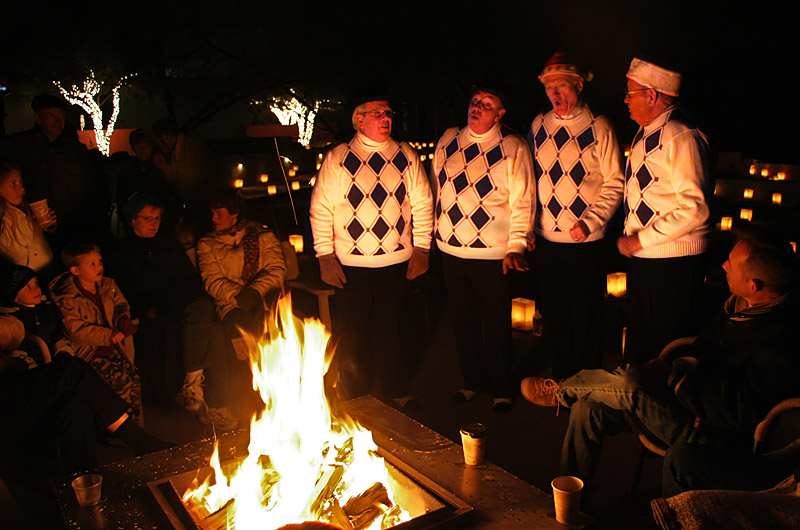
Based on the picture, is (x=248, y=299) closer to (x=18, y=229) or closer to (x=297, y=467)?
(x=18, y=229)

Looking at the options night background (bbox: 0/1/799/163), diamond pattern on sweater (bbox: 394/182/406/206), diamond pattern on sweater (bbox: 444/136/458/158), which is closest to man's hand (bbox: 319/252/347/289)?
diamond pattern on sweater (bbox: 394/182/406/206)

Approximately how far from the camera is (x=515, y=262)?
4.36 m

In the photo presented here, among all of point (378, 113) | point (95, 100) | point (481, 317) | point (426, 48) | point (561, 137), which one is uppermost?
point (426, 48)

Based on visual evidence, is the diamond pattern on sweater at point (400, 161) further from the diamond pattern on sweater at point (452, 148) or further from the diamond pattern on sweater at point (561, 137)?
the diamond pattern on sweater at point (561, 137)

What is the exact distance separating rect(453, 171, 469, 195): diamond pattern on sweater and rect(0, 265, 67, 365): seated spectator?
8.09 ft

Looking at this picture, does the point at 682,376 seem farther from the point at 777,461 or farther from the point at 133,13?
the point at 133,13

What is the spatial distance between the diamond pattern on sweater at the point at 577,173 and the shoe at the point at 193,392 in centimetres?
269

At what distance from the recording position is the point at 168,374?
4.95m

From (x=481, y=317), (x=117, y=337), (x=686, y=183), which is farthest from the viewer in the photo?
(x=481, y=317)

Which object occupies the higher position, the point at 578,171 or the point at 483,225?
the point at 578,171

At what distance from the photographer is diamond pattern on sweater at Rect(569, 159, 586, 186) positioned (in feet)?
14.4

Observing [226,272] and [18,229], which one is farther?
[226,272]

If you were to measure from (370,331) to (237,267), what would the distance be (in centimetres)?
106

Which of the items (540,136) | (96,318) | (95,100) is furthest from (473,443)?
(95,100)
